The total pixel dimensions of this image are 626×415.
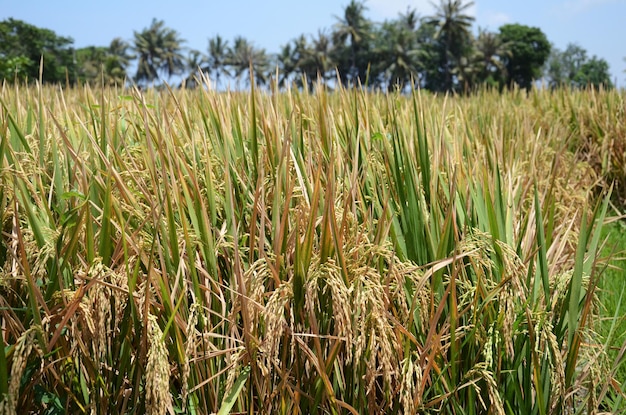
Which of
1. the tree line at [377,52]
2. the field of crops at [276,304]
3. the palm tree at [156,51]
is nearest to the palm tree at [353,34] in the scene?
the tree line at [377,52]

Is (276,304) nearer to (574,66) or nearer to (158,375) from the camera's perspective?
(158,375)

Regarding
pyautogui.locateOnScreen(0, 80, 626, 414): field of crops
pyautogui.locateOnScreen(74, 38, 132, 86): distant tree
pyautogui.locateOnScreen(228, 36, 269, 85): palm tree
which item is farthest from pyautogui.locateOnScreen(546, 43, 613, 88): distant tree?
pyautogui.locateOnScreen(0, 80, 626, 414): field of crops

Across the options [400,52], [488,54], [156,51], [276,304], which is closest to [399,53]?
[400,52]

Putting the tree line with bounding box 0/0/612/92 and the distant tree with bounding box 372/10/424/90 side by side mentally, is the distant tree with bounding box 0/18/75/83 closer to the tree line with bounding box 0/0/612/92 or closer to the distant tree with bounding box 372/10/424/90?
the tree line with bounding box 0/0/612/92

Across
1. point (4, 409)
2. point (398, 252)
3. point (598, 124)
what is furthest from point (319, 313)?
point (598, 124)

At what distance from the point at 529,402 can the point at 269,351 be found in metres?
0.88

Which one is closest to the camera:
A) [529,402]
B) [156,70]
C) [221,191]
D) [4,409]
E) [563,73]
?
[4,409]

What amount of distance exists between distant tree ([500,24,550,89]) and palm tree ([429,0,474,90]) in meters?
6.03

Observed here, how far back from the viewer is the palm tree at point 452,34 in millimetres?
62344

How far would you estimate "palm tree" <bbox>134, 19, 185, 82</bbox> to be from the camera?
252 ft

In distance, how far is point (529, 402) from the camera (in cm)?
180

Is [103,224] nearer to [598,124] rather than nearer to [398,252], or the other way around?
[398,252]

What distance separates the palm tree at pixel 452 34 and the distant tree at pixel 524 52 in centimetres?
603

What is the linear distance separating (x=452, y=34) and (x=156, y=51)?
3984cm
